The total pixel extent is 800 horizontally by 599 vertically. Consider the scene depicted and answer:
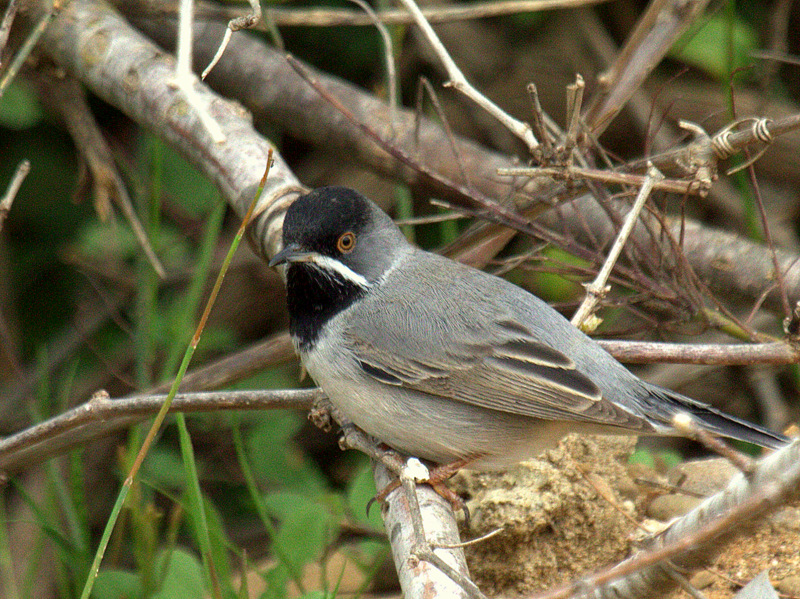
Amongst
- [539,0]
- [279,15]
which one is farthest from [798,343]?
[279,15]

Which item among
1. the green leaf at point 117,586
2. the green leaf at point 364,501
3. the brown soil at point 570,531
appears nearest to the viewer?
the brown soil at point 570,531

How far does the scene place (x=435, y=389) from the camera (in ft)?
10.3

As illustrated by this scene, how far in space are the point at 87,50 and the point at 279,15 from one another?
0.92 meters

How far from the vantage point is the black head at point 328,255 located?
316 centimetres

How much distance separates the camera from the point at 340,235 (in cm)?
328

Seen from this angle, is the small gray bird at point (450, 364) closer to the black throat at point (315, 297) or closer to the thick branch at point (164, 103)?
the black throat at point (315, 297)

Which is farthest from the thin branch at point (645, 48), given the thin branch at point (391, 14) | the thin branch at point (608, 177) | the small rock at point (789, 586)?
the small rock at point (789, 586)

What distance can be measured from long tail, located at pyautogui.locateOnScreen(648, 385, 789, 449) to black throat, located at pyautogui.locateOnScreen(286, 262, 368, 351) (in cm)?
126

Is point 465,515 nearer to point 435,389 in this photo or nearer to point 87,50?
point 435,389

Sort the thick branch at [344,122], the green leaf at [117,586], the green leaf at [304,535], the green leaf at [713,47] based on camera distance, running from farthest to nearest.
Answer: the green leaf at [713,47] < the thick branch at [344,122] < the green leaf at [117,586] < the green leaf at [304,535]

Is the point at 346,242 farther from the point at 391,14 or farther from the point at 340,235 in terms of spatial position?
the point at 391,14

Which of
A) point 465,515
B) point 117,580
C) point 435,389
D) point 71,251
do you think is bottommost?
point 117,580

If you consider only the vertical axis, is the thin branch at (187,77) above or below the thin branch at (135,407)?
above

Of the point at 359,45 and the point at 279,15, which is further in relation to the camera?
the point at 359,45
